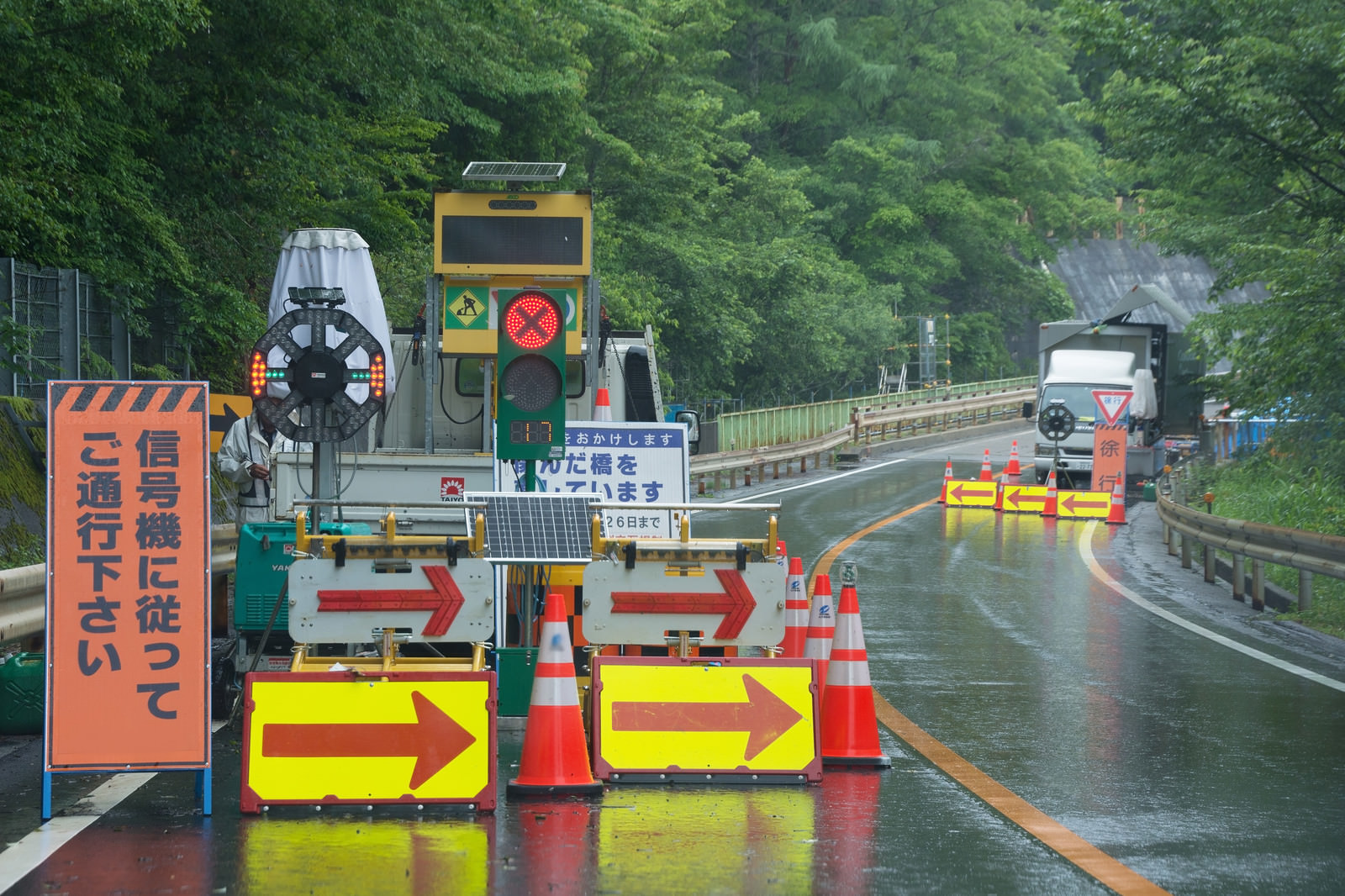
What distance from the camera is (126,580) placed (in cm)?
673

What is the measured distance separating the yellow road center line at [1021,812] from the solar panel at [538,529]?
2.11m

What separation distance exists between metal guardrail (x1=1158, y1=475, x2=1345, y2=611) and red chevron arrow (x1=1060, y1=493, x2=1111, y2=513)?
7.25 meters

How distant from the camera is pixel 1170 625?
1396 cm

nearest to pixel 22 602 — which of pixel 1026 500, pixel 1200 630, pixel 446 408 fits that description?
pixel 446 408

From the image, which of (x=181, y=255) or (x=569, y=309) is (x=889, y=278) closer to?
(x=181, y=255)

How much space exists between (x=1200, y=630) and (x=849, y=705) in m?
6.63

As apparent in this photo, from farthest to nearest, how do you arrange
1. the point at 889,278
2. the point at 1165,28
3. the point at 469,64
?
the point at 889,278, the point at 469,64, the point at 1165,28

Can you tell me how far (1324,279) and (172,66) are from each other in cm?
1412

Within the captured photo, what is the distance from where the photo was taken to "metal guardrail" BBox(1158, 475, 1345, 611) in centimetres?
1334

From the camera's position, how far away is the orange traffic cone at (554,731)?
7.22 meters

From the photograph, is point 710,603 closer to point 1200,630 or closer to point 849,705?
point 849,705

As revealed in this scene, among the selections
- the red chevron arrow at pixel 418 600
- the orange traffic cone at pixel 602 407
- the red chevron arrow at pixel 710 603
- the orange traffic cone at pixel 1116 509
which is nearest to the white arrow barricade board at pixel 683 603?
the red chevron arrow at pixel 710 603

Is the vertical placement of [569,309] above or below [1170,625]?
above

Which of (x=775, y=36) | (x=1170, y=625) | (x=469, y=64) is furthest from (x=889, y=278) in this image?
(x=1170, y=625)
